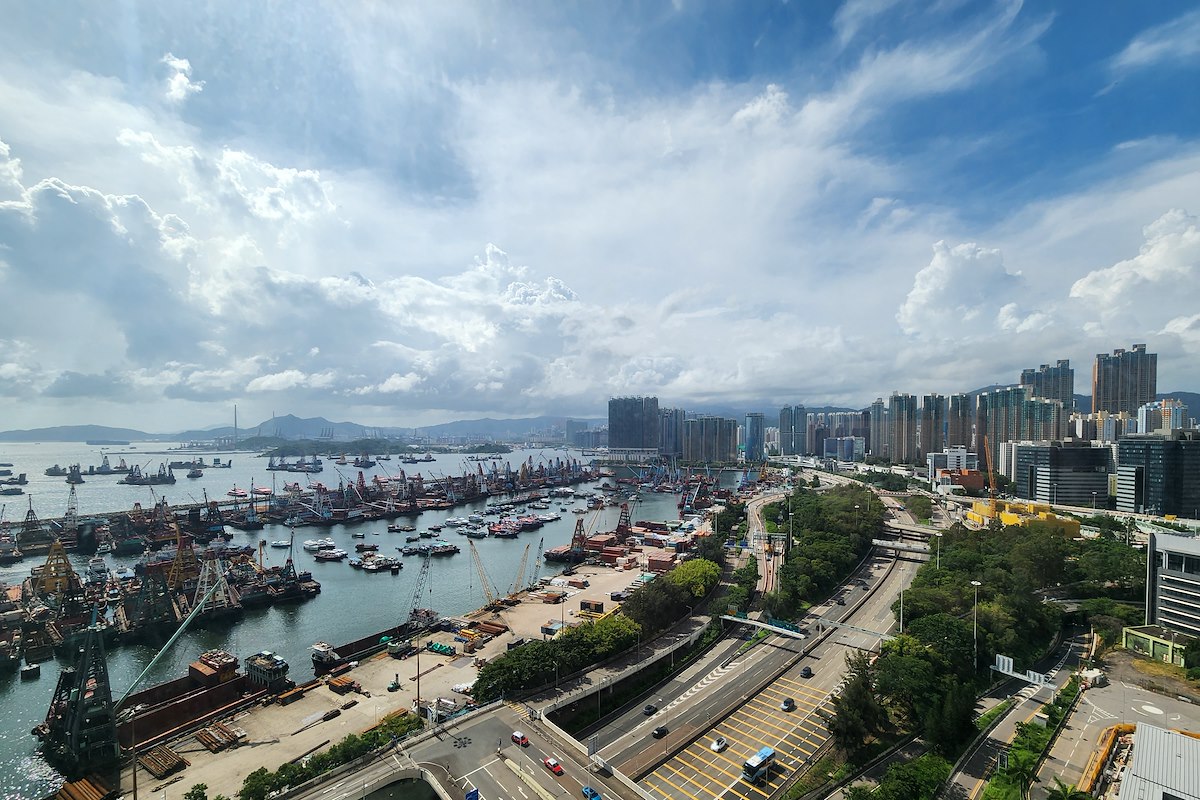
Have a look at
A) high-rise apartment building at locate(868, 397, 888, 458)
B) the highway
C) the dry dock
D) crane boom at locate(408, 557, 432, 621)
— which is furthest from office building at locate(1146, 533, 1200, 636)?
high-rise apartment building at locate(868, 397, 888, 458)

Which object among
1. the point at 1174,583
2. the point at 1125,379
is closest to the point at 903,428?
the point at 1125,379

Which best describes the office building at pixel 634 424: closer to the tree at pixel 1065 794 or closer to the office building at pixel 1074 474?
the office building at pixel 1074 474

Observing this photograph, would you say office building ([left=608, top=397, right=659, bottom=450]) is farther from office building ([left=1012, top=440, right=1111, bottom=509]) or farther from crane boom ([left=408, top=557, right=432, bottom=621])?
crane boom ([left=408, top=557, right=432, bottom=621])

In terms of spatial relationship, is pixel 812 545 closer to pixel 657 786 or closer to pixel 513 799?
pixel 657 786

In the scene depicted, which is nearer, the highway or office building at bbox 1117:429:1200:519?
the highway

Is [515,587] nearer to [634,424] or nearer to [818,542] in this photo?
[818,542]

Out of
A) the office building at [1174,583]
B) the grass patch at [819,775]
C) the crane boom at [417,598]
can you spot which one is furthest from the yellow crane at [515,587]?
the office building at [1174,583]
